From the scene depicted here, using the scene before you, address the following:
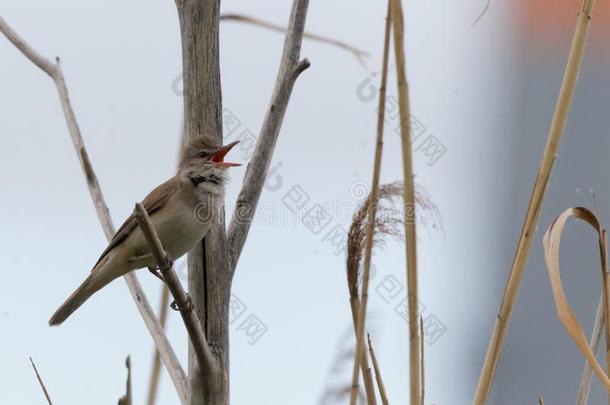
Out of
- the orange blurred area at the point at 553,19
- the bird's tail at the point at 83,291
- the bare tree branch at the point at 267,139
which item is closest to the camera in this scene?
the bare tree branch at the point at 267,139

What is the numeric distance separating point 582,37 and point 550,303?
5878mm

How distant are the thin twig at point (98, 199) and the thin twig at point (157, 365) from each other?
7cm

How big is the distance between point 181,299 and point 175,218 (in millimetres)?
890

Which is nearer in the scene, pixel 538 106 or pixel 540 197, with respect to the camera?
pixel 540 197

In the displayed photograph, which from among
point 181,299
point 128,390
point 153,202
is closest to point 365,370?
point 181,299

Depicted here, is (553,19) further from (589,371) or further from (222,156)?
(589,371)

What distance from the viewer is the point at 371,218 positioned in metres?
1.85

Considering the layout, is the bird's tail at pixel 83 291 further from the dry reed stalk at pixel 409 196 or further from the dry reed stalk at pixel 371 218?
the dry reed stalk at pixel 409 196

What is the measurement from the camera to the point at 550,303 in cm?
737

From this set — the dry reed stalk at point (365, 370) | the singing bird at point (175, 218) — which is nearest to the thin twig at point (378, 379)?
the dry reed stalk at point (365, 370)

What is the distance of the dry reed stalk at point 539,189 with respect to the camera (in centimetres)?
177

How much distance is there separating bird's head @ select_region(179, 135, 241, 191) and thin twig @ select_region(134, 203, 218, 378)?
67 centimetres

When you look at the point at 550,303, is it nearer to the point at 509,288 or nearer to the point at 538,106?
the point at 538,106

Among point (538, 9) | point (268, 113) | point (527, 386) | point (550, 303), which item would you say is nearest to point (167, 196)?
point (268, 113)
